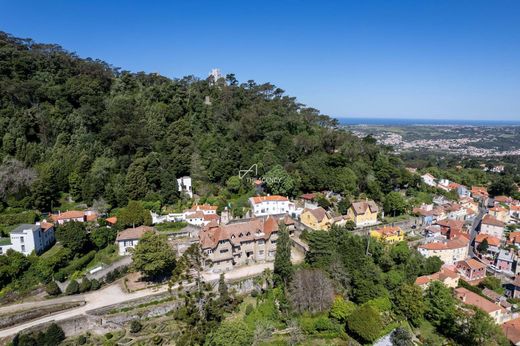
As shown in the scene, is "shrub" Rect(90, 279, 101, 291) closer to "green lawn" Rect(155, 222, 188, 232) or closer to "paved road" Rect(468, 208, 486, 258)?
"green lawn" Rect(155, 222, 188, 232)

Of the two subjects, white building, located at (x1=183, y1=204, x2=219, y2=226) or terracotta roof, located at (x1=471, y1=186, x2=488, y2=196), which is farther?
terracotta roof, located at (x1=471, y1=186, x2=488, y2=196)

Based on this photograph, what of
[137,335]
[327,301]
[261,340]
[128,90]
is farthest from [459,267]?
[128,90]

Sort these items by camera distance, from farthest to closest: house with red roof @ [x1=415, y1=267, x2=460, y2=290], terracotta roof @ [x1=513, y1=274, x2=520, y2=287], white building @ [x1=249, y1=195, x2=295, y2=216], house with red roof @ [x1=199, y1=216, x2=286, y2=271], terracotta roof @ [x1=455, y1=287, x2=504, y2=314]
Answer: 1. white building @ [x1=249, y1=195, x2=295, y2=216]
2. terracotta roof @ [x1=513, y1=274, x2=520, y2=287]
3. house with red roof @ [x1=415, y1=267, x2=460, y2=290]
4. house with red roof @ [x1=199, y1=216, x2=286, y2=271]
5. terracotta roof @ [x1=455, y1=287, x2=504, y2=314]

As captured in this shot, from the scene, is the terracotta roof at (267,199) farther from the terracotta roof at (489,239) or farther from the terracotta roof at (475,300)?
the terracotta roof at (489,239)

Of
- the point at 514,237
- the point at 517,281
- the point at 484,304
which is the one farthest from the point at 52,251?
the point at 514,237

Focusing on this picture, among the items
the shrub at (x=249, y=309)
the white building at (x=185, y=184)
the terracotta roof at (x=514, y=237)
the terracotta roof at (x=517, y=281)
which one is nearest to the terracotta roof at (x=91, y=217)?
the white building at (x=185, y=184)

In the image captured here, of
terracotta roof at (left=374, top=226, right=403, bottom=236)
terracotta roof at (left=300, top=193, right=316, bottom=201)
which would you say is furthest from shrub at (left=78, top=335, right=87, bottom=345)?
terracotta roof at (left=374, top=226, right=403, bottom=236)

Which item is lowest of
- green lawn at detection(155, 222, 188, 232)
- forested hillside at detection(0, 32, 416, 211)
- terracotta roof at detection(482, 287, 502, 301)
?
terracotta roof at detection(482, 287, 502, 301)
